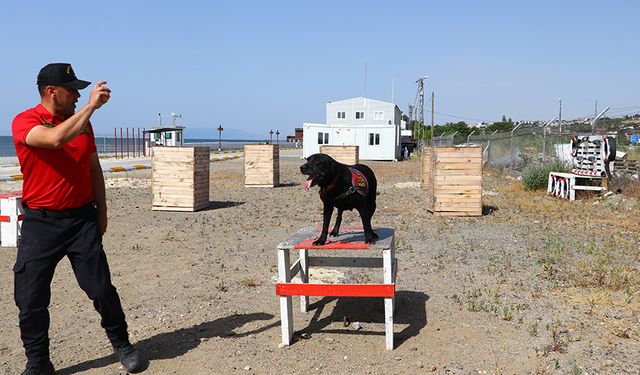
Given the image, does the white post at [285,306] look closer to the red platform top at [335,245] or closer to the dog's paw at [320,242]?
the red platform top at [335,245]

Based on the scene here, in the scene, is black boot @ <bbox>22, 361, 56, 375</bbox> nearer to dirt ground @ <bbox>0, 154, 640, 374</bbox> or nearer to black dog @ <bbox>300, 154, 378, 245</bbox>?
dirt ground @ <bbox>0, 154, 640, 374</bbox>

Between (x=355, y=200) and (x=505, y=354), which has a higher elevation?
(x=355, y=200)

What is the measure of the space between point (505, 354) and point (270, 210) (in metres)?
9.33

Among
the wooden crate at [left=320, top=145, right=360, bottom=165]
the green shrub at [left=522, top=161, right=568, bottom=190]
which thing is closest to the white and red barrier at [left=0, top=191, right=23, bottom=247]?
the wooden crate at [left=320, top=145, right=360, bottom=165]

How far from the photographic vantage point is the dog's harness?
4.88 metres

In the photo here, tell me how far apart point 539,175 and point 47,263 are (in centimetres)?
1573

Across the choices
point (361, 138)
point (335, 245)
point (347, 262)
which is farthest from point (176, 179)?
point (361, 138)

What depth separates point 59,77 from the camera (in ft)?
12.6

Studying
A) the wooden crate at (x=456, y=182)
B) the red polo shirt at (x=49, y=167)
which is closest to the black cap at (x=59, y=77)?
the red polo shirt at (x=49, y=167)

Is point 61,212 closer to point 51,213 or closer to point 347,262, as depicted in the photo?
point 51,213

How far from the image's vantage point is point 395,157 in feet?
138

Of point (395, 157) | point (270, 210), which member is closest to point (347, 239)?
point (270, 210)

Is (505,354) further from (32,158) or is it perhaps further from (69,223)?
(32,158)

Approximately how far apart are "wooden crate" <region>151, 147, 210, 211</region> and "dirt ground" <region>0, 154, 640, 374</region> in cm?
218
